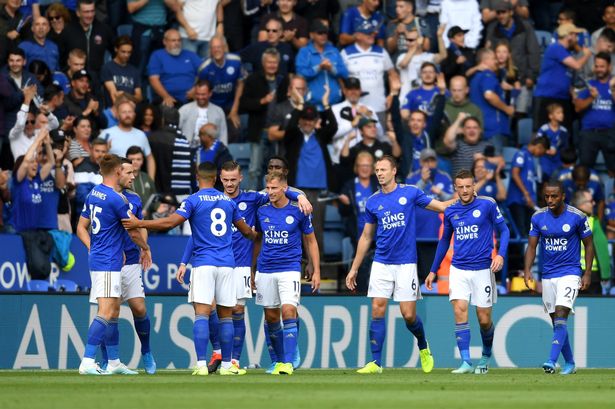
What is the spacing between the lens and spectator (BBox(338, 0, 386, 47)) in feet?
79.8

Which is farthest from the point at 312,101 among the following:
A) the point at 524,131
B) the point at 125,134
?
the point at 524,131

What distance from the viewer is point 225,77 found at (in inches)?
917

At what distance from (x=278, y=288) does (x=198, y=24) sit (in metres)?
9.09

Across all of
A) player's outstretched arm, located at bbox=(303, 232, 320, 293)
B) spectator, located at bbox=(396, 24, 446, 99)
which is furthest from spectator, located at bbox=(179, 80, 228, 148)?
player's outstretched arm, located at bbox=(303, 232, 320, 293)

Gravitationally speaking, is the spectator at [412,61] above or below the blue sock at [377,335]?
above

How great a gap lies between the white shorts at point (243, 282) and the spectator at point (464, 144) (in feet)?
24.0

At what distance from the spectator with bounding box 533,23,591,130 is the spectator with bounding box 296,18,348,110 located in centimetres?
354

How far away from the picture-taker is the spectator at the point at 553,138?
78.3 ft

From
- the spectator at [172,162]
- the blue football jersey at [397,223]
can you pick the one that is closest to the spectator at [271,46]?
the spectator at [172,162]

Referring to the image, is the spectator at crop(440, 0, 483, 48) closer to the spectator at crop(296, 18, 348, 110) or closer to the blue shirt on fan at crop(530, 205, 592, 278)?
the spectator at crop(296, 18, 348, 110)

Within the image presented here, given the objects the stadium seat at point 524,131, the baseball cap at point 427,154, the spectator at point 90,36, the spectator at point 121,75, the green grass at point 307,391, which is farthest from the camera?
the stadium seat at point 524,131

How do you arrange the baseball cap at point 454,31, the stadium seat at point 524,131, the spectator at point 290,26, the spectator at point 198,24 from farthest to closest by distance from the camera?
the stadium seat at point 524,131 → the baseball cap at point 454,31 → the spectator at point 290,26 → the spectator at point 198,24

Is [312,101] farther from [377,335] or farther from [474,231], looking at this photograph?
[377,335]

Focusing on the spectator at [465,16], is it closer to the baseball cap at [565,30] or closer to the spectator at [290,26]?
the baseball cap at [565,30]
